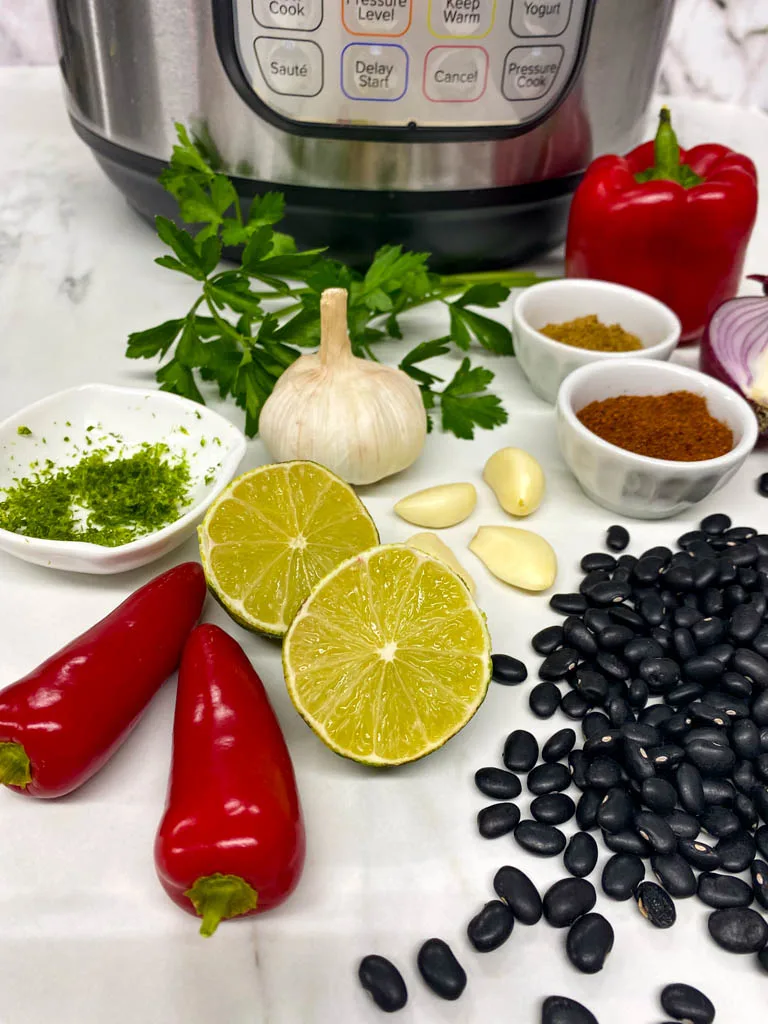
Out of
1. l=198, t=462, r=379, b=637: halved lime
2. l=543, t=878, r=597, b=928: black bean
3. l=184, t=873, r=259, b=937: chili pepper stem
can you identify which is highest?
l=198, t=462, r=379, b=637: halved lime

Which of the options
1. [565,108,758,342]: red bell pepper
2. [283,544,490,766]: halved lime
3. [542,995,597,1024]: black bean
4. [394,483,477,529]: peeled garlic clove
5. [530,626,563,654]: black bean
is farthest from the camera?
[565,108,758,342]: red bell pepper

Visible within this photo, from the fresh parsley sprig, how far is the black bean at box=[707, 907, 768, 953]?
0.51m

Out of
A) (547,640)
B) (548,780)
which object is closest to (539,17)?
(547,640)

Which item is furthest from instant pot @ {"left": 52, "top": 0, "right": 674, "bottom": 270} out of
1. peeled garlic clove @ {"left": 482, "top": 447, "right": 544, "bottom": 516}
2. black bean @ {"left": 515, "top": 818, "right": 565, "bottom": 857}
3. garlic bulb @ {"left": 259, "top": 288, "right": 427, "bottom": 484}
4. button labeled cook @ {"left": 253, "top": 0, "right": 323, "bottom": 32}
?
black bean @ {"left": 515, "top": 818, "right": 565, "bottom": 857}

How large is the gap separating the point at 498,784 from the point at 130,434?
50cm

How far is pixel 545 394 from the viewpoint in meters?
0.98

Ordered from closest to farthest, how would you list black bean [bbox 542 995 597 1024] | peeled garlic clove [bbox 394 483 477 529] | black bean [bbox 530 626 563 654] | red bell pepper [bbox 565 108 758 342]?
black bean [bbox 542 995 597 1024]
black bean [bbox 530 626 563 654]
peeled garlic clove [bbox 394 483 477 529]
red bell pepper [bbox 565 108 758 342]

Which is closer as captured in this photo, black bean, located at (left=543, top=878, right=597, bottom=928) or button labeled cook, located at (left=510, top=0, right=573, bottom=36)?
black bean, located at (left=543, top=878, right=597, bottom=928)

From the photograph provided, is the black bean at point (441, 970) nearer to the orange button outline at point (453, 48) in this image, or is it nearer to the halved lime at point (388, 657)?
the halved lime at point (388, 657)

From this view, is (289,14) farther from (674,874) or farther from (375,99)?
(674,874)

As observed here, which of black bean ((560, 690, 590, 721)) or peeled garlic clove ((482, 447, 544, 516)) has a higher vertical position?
peeled garlic clove ((482, 447, 544, 516))

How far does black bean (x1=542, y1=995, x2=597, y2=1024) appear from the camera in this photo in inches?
18.6

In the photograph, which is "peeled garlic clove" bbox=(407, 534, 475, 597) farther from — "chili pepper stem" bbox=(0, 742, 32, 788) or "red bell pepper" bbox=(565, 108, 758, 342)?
"red bell pepper" bbox=(565, 108, 758, 342)

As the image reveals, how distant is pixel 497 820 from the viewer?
1.86 ft
